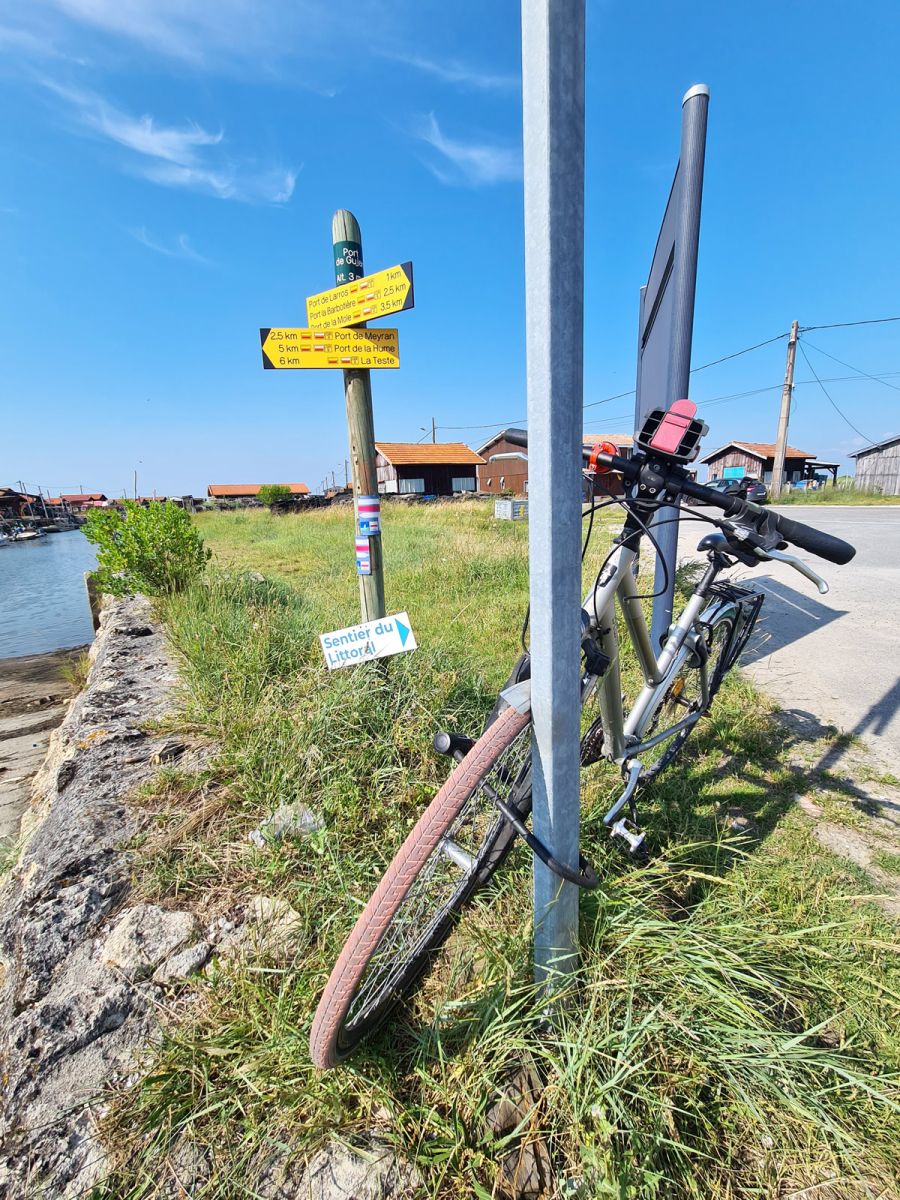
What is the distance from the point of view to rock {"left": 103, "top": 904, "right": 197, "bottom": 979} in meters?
1.41

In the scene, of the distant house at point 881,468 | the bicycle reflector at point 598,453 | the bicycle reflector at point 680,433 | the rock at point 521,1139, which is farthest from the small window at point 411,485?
the rock at point 521,1139

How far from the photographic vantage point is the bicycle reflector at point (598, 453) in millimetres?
1708

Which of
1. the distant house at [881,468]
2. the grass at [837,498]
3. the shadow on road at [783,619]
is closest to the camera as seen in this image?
the shadow on road at [783,619]

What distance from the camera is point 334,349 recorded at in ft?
7.93

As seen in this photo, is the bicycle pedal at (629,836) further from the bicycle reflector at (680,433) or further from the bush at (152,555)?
the bush at (152,555)

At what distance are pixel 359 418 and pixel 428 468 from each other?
118 feet

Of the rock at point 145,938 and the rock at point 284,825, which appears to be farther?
the rock at point 284,825

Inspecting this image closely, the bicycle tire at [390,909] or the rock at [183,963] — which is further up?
the bicycle tire at [390,909]

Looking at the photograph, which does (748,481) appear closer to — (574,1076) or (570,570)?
(570,570)

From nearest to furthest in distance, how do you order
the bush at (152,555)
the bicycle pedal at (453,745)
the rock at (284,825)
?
1. the bicycle pedal at (453,745)
2. the rock at (284,825)
3. the bush at (152,555)

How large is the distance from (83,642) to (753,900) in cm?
1365

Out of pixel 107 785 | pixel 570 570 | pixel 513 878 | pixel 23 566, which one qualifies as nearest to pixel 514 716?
pixel 570 570

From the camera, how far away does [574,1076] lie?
105cm

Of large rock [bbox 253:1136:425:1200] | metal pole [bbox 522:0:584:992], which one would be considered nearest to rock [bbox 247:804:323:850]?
large rock [bbox 253:1136:425:1200]
